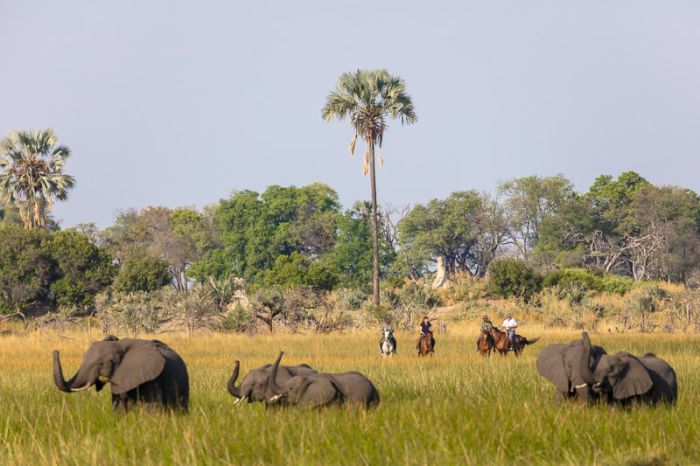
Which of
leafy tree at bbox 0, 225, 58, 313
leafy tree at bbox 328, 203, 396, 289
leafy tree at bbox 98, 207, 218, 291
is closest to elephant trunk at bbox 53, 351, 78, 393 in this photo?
leafy tree at bbox 0, 225, 58, 313

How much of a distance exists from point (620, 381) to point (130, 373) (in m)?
5.87

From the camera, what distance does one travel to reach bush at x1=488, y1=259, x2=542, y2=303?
180 ft

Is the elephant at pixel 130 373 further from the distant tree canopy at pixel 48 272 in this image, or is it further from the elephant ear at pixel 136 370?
the distant tree canopy at pixel 48 272

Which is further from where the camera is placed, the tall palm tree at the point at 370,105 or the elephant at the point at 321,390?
the tall palm tree at the point at 370,105

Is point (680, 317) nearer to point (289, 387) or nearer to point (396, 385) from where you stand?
point (396, 385)

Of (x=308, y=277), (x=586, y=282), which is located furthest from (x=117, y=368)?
(x=586, y=282)

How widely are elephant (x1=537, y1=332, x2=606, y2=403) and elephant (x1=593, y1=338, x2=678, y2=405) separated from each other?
15cm

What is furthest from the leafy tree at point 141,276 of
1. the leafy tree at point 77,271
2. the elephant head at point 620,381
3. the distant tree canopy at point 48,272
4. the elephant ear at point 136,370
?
the elephant head at point 620,381

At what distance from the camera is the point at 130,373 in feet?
41.1

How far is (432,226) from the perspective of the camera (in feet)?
281

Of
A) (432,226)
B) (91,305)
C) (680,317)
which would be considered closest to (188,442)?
(680,317)

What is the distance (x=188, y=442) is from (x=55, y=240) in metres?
48.6

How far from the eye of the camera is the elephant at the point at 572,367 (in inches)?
520

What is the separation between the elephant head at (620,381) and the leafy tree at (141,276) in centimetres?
4302
